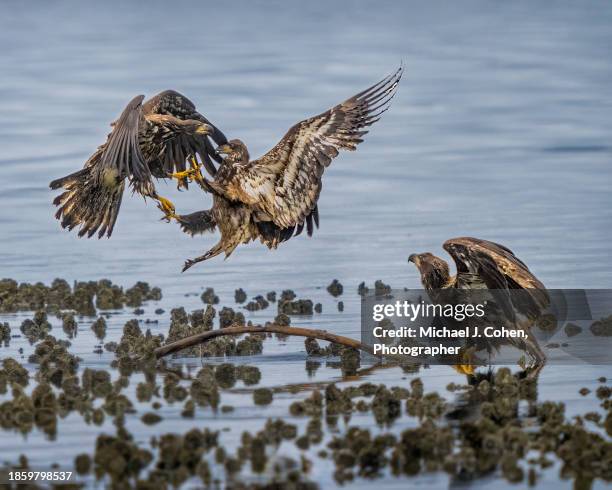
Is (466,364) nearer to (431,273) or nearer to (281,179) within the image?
(431,273)

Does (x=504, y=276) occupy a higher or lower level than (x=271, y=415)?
higher

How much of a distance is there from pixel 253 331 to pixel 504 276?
1.84m

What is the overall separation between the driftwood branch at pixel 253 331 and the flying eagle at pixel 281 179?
139cm

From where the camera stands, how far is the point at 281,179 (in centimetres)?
1166

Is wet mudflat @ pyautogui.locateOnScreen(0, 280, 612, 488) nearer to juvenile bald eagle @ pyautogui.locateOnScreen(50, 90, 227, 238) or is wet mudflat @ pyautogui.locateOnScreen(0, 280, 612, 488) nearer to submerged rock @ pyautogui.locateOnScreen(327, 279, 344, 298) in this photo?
juvenile bald eagle @ pyautogui.locateOnScreen(50, 90, 227, 238)

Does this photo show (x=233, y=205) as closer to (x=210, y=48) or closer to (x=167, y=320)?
(x=167, y=320)

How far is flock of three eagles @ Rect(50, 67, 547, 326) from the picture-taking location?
1145cm

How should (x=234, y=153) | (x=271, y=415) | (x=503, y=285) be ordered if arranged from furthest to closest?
1. (x=234, y=153)
2. (x=503, y=285)
3. (x=271, y=415)

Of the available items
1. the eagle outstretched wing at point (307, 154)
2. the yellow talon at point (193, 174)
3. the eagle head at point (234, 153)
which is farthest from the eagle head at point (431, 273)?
the yellow talon at point (193, 174)

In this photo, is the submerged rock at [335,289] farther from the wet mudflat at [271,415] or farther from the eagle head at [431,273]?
the eagle head at [431,273]

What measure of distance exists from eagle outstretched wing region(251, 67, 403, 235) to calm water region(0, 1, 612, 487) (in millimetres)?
1140

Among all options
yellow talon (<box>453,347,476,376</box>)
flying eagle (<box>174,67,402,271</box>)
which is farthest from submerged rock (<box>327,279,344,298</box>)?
yellow talon (<box>453,347,476,376</box>)

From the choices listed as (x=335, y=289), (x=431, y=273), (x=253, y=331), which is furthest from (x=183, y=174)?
(x=335, y=289)

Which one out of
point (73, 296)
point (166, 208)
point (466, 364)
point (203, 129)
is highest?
point (203, 129)
